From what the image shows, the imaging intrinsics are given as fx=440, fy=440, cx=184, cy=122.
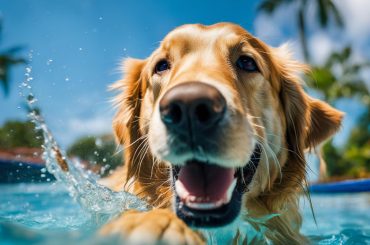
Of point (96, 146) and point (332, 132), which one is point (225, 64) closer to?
point (332, 132)

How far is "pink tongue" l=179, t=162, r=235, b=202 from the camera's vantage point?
295cm

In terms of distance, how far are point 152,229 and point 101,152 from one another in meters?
4.37

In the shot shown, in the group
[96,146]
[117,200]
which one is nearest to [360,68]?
[96,146]

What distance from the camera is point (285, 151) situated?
404cm

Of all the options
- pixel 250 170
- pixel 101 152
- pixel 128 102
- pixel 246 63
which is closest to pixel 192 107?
pixel 250 170

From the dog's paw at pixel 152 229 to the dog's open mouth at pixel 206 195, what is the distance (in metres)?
0.49

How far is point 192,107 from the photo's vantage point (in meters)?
2.45

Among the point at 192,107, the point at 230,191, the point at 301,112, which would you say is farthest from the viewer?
the point at 301,112

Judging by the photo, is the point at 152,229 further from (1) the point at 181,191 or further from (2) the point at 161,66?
(2) the point at 161,66

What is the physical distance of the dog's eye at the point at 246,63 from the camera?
3.82 metres

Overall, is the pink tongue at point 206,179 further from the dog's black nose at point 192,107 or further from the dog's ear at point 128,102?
the dog's ear at point 128,102

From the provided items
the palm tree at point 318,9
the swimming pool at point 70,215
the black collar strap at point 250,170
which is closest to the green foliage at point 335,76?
the palm tree at point 318,9

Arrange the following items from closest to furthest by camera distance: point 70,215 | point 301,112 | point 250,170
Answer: point 250,170 → point 301,112 → point 70,215

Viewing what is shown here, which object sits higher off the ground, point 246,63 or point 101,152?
point 246,63
